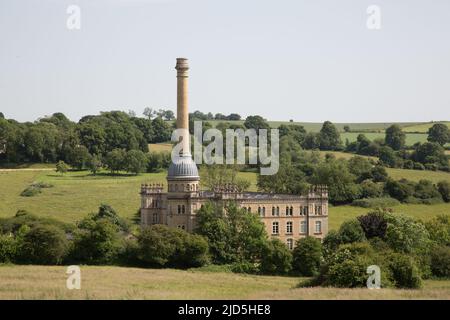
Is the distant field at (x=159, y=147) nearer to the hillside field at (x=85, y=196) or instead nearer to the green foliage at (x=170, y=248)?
the hillside field at (x=85, y=196)

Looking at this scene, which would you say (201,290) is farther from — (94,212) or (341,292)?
(94,212)

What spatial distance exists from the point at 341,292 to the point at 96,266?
2477 centimetres

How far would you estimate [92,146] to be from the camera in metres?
147

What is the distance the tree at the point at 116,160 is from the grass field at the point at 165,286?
59.5m

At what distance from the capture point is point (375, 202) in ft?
375

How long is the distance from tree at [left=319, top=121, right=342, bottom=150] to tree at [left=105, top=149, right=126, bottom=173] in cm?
4649

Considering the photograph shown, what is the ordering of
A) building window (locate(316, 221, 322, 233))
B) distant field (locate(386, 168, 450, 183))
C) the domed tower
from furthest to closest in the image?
distant field (locate(386, 168, 450, 183)) < building window (locate(316, 221, 322, 233)) < the domed tower

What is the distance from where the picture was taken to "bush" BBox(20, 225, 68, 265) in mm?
74750

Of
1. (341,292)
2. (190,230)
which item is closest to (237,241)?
(190,230)

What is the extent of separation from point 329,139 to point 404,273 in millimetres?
106065

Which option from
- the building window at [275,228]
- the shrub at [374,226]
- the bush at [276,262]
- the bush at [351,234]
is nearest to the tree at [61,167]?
the building window at [275,228]

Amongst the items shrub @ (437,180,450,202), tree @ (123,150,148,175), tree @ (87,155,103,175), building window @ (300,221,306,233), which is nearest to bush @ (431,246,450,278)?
building window @ (300,221,306,233)

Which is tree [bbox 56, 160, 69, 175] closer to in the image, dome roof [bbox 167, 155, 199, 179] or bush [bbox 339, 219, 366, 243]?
dome roof [bbox 167, 155, 199, 179]
